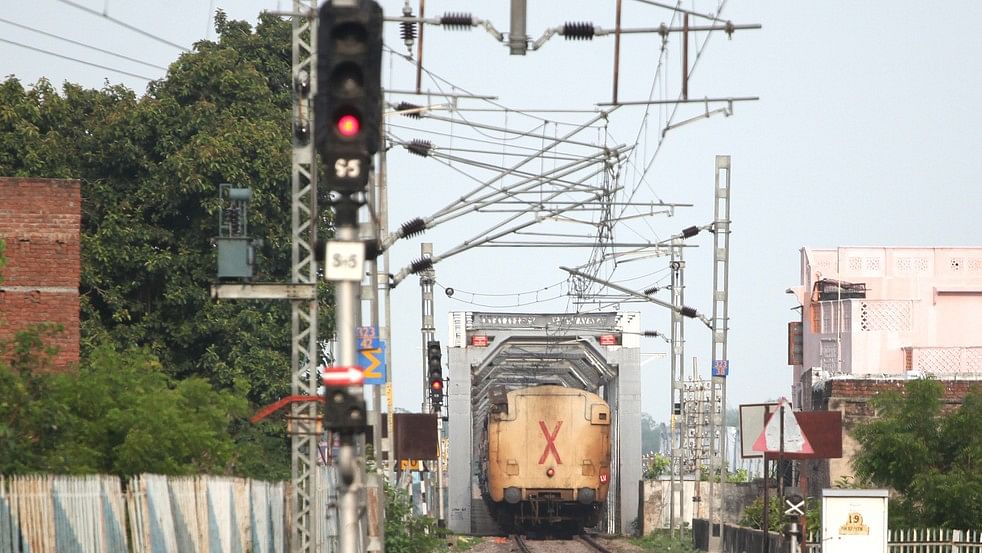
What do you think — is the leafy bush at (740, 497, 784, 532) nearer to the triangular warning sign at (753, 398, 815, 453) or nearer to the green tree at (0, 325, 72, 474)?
the triangular warning sign at (753, 398, 815, 453)

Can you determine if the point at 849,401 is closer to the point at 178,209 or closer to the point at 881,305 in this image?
the point at 178,209

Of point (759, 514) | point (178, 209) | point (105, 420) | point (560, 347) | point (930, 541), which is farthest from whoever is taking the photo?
point (560, 347)

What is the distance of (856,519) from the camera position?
68.6 feet

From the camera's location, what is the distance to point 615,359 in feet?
153

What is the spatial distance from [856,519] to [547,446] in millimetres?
18520

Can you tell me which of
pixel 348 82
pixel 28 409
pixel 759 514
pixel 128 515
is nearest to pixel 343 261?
pixel 348 82

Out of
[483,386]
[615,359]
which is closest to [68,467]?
[615,359]

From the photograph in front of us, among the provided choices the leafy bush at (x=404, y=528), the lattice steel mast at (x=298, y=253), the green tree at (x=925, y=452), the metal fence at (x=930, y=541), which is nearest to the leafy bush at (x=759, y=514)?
the green tree at (x=925, y=452)

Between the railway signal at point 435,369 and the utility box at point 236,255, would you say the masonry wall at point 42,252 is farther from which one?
the railway signal at point 435,369

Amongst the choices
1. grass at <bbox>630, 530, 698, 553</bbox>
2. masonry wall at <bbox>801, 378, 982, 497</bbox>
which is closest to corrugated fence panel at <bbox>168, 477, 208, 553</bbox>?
grass at <bbox>630, 530, 698, 553</bbox>

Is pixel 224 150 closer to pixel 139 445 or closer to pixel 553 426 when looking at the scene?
pixel 553 426

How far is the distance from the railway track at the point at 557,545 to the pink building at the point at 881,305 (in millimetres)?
16745

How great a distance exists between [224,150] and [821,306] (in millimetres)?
31752

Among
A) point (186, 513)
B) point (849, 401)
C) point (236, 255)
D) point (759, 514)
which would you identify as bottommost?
point (759, 514)
